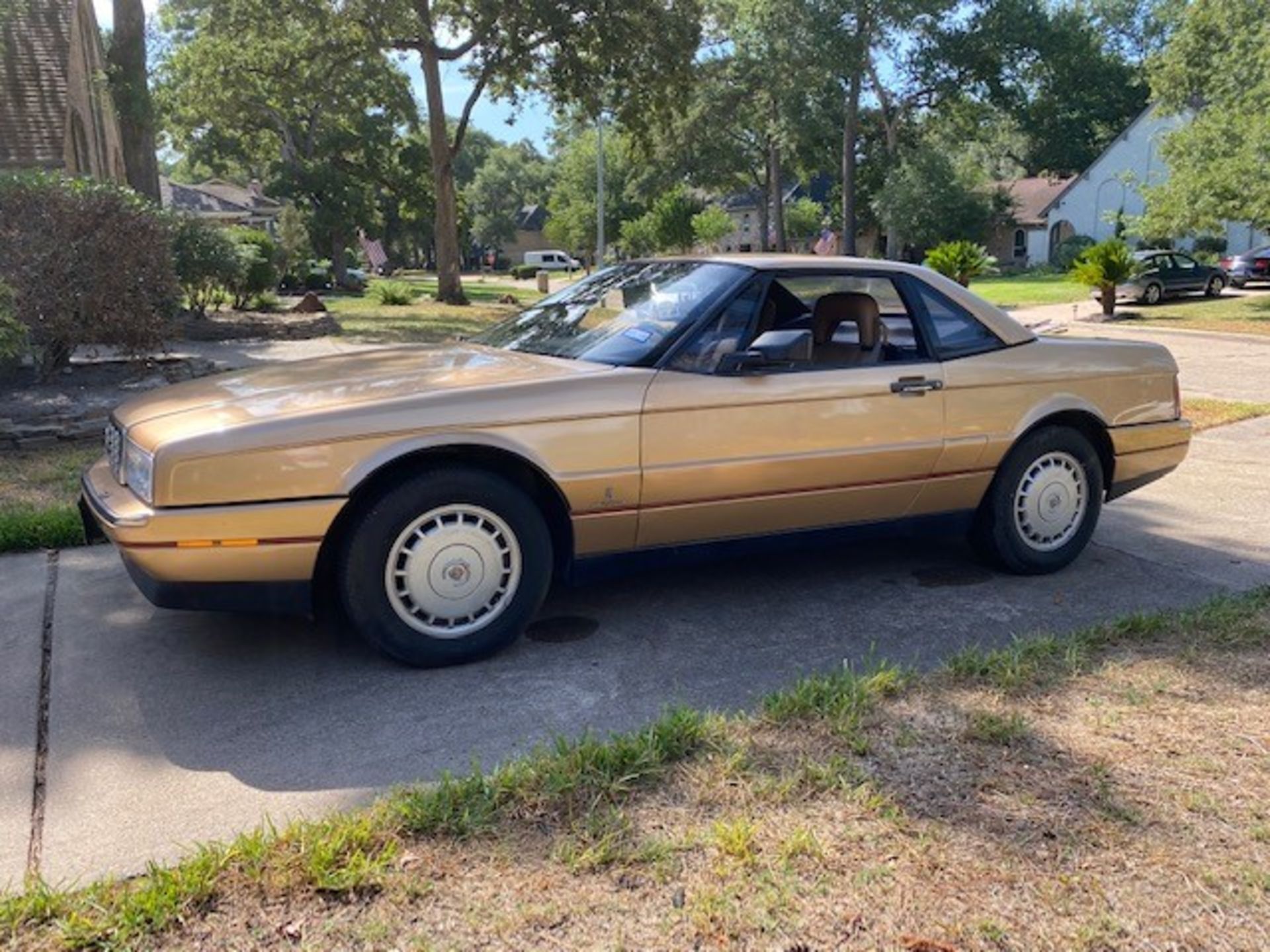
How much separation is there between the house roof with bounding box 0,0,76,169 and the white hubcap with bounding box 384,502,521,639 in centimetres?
1493

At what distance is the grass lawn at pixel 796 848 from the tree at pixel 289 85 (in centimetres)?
2243

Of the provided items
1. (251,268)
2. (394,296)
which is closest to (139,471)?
(251,268)

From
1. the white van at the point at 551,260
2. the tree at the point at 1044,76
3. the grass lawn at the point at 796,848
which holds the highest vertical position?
the tree at the point at 1044,76

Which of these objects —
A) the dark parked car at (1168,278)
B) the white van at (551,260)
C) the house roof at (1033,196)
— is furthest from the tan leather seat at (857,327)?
the white van at (551,260)

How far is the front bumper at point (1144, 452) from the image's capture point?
16.8 feet

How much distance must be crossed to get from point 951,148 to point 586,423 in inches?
2217

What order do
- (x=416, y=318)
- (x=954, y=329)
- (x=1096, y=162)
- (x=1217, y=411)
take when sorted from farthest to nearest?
(x=1096, y=162) < (x=416, y=318) < (x=1217, y=411) < (x=954, y=329)

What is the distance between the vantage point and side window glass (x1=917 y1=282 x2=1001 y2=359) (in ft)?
15.6

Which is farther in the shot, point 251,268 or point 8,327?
point 251,268

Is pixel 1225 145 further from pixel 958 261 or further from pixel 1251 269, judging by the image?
pixel 1251 269

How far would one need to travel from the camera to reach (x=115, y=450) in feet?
13.3

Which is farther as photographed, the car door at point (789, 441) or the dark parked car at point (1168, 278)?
the dark parked car at point (1168, 278)

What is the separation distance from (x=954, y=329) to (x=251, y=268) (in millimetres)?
16465

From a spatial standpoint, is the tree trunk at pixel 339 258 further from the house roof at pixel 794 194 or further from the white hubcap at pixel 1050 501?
the white hubcap at pixel 1050 501
